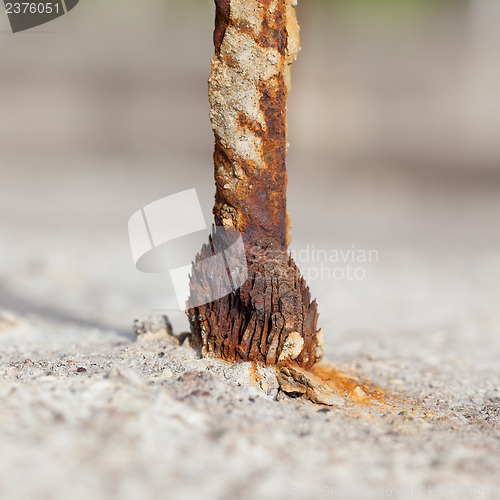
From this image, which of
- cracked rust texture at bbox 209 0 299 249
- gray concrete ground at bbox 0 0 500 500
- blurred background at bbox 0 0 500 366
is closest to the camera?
gray concrete ground at bbox 0 0 500 500

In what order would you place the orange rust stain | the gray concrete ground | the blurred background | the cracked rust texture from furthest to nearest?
the blurred background, the orange rust stain, the cracked rust texture, the gray concrete ground

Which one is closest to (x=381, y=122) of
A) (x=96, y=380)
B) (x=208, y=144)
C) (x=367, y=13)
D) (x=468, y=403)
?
(x=367, y=13)

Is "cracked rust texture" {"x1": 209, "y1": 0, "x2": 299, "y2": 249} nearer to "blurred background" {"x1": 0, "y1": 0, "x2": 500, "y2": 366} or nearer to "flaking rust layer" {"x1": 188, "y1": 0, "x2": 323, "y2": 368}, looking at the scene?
"flaking rust layer" {"x1": 188, "y1": 0, "x2": 323, "y2": 368}

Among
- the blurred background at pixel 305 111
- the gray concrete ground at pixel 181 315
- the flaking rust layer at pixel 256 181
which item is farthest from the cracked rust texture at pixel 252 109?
the blurred background at pixel 305 111

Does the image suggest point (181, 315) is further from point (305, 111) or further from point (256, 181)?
point (305, 111)

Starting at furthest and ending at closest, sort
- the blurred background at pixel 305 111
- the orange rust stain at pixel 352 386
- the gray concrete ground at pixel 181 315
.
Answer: the blurred background at pixel 305 111 → the orange rust stain at pixel 352 386 → the gray concrete ground at pixel 181 315

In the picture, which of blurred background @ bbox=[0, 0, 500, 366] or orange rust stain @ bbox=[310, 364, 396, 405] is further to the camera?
blurred background @ bbox=[0, 0, 500, 366]

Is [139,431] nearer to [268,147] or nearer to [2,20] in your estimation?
[268,147]

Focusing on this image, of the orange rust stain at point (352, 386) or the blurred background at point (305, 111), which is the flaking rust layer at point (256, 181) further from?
the blurred background at point (305, 111)

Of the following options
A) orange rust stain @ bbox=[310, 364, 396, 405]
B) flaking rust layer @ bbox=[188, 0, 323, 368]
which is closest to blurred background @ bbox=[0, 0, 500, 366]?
orange rust stain @ bbox=[310, 364, 396, 405]
